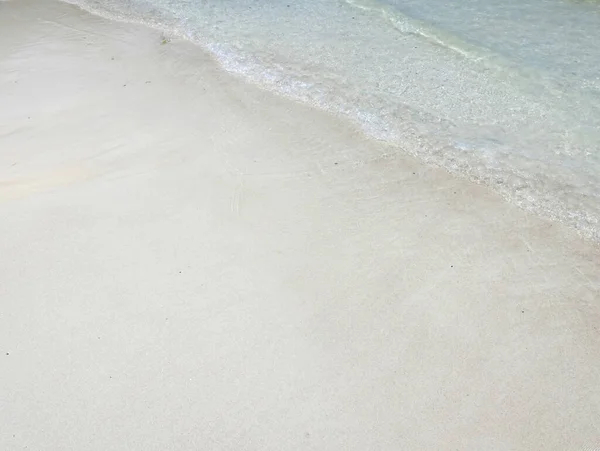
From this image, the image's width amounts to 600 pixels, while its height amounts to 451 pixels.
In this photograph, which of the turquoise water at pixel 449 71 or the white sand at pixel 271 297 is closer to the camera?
the white sand at pixel 271 297

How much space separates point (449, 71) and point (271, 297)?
2.93m

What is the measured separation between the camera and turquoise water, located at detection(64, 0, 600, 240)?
165 inches

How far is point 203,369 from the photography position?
292 cm

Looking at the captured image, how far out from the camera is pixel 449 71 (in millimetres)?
5293

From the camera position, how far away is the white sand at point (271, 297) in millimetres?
2738

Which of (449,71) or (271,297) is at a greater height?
(449,71)

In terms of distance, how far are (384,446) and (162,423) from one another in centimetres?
93

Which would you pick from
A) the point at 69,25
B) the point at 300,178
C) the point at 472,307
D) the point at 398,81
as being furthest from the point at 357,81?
the point at 69,25

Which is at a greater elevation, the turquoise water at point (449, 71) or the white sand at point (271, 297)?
the turquoise water at point (449, 71)

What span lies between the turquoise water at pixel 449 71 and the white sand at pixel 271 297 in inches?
13.0

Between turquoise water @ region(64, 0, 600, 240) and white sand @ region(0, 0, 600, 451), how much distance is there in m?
0.33

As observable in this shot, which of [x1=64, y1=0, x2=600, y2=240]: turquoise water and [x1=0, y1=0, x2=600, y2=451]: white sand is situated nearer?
[x1=0, y1=0, x2=600, y2=451]: white sand

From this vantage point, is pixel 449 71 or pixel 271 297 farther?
pixel 449 71

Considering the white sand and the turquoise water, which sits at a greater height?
the turquoise water
